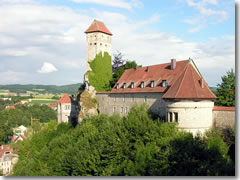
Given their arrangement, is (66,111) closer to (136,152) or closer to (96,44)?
(96,44)

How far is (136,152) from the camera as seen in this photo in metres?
21.1

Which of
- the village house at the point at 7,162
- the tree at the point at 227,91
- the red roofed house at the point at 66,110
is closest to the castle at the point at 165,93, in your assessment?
the tree at the point at 227,91

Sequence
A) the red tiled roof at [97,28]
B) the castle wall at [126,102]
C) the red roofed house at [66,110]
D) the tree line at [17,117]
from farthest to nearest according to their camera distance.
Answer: the tree line at [17,117], the red roofed house at [66,110], the red tiled roof at [97,28], the castle wall at [126,102]

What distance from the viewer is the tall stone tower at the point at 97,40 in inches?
1688

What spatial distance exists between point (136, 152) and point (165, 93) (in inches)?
315

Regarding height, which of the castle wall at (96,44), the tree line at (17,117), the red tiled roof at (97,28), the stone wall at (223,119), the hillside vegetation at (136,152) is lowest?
the tree line at (17,117)

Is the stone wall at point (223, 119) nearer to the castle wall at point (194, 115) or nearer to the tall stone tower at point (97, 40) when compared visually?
the castle wall at point (194, 115)

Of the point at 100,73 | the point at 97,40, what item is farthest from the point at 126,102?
the point at 97,40

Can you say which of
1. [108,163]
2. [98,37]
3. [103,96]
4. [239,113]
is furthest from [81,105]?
[239,113]

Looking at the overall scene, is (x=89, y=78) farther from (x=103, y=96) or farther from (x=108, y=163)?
(x=108, y=163)

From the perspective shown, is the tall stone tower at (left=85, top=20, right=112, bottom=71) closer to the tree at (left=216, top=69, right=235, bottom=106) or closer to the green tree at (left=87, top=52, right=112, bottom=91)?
the green tree at (left=87, top=52, right=112, bottom=91)

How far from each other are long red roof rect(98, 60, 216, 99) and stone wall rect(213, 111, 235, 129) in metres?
1.84

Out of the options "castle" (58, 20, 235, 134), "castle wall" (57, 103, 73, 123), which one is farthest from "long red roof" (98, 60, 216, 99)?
"castle wall" (57, 103, 73, 123)

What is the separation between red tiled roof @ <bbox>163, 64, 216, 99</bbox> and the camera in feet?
78.3
